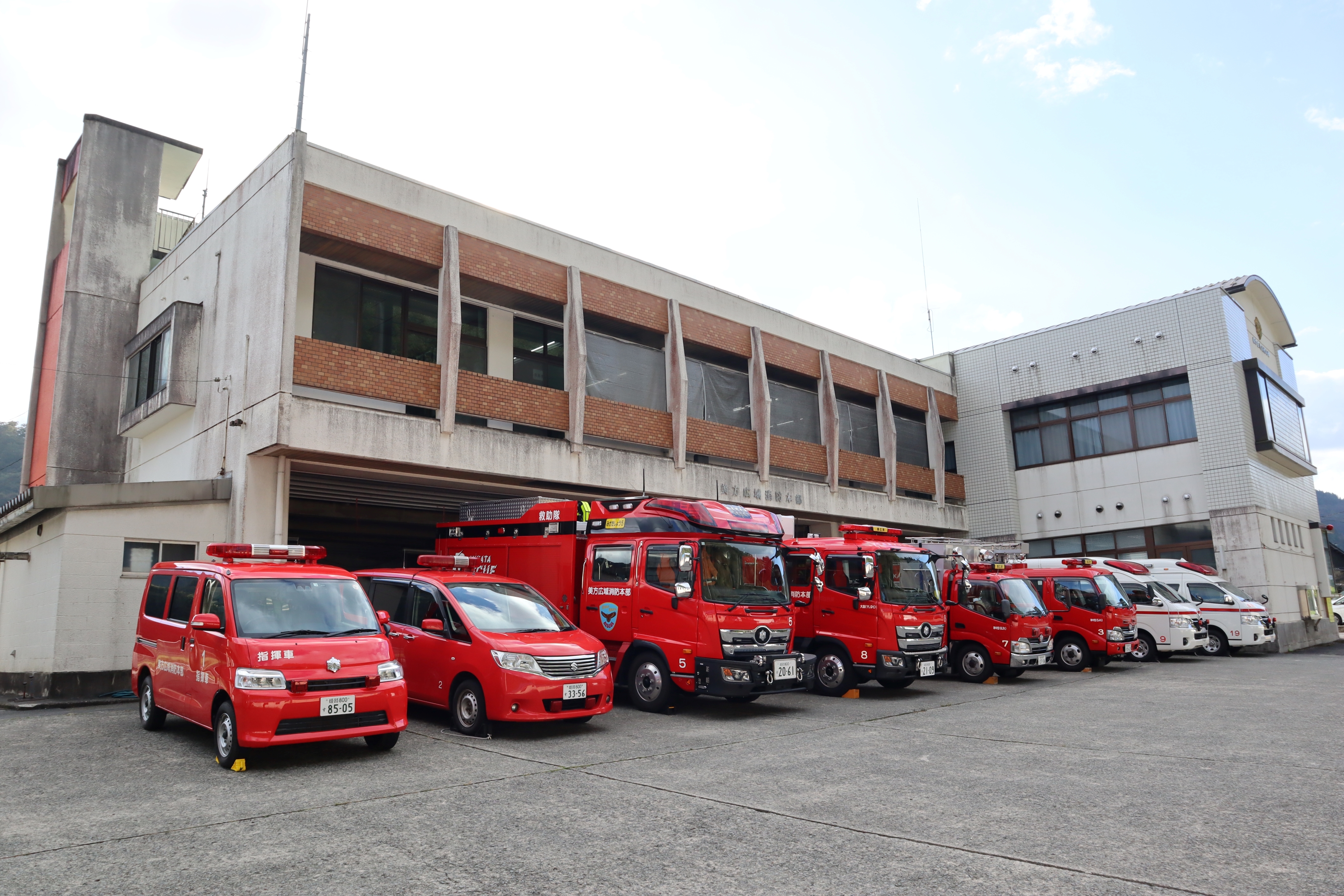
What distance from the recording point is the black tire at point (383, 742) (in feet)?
28.0

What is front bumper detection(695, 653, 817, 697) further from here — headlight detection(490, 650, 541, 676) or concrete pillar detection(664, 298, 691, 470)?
concrete pillar detection(664, 298, 691, 470)

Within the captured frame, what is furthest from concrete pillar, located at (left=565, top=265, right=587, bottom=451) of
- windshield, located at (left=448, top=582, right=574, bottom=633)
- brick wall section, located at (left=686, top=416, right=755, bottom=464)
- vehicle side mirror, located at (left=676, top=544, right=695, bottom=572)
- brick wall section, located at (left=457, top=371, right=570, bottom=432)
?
windshield, located at (left=448, top=582, right=574, bottom=633)

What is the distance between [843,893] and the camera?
4.41m

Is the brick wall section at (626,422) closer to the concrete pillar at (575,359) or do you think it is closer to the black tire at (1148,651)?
the concrete pillar at (575,359)

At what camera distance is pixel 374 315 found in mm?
17469

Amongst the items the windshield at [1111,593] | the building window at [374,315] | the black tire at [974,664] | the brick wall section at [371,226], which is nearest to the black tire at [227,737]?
the building window at [374,315]

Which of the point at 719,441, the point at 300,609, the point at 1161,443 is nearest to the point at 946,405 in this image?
the point at 1161,443

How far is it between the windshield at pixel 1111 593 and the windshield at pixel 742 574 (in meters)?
9.57

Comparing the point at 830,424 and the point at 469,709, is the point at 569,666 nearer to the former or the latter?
the point at 469,709

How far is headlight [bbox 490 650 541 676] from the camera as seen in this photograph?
372 inches

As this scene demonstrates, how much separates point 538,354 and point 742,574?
967 centimetres

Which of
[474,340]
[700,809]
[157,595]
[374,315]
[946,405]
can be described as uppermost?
[946,405]

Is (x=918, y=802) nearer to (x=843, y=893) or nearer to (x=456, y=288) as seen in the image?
(x=843, y=893)

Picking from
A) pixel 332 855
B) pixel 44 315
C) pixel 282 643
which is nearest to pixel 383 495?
pixel 282 643
